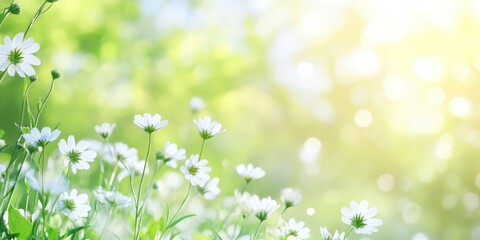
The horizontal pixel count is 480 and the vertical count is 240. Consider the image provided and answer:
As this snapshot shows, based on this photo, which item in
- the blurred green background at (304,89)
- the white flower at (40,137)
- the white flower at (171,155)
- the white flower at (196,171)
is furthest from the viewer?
the blurred green background at (304,89)

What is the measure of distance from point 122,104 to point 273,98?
8.83 ft

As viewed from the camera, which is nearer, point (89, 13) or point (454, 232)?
point (89, 13)

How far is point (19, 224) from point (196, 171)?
0.32m

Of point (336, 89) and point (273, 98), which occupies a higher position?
point (336, 89)

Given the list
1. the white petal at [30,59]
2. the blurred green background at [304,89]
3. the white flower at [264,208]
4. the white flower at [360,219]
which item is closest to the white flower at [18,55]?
the white petal at [30,59]

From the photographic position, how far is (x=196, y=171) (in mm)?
1113

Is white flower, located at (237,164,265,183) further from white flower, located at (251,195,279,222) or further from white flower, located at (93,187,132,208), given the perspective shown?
white flower, located at (93,187,132,208)

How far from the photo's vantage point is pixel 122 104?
227 inches

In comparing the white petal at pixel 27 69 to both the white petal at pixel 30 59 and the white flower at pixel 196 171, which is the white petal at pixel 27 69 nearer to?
the white petal at pixel 30 59

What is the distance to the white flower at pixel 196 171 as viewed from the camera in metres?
1.09

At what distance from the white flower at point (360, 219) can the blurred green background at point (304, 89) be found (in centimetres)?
297

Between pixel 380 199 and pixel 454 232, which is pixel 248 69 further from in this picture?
pixel 454 232

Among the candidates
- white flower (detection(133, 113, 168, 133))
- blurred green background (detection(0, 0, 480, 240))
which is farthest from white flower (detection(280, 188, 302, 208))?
blurred green background (detection(0, 0, 480, 240))

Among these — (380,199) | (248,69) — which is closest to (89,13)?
(248,69)
